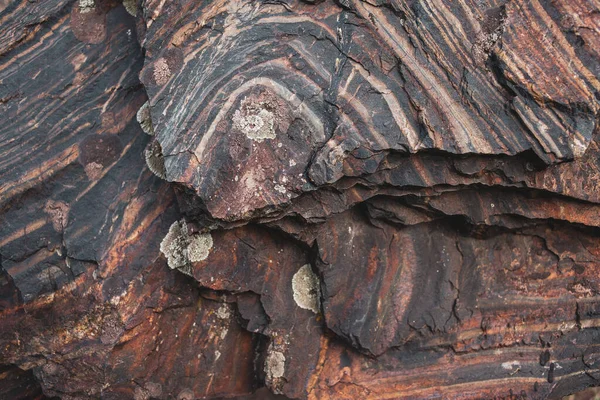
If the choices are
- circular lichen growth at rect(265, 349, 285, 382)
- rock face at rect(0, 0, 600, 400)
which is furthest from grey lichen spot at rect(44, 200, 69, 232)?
circular lichen growth at rect(265, 349, 285, 382)

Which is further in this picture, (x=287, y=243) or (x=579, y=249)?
(x=579, y=249)

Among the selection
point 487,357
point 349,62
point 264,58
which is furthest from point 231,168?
point 487,357

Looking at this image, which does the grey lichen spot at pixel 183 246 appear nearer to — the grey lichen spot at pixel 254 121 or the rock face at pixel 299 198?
the rock face at pixel 299 198

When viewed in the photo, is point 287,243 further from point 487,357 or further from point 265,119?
point 487,357

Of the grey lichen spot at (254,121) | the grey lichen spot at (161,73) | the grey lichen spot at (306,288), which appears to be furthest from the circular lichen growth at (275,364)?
the grey lichen spot at (161,73)

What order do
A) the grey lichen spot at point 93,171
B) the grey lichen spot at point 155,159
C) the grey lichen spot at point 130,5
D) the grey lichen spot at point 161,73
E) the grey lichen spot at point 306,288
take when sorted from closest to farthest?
the grey lichen spot at point 161,73, the grey lichen spot at point 155,159, the grey lichen spot at point 93,171, the grey lichen spot at point 130,5, the grey lichen spot at point 306,288

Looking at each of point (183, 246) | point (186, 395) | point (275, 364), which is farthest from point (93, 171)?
point (275, 364)
